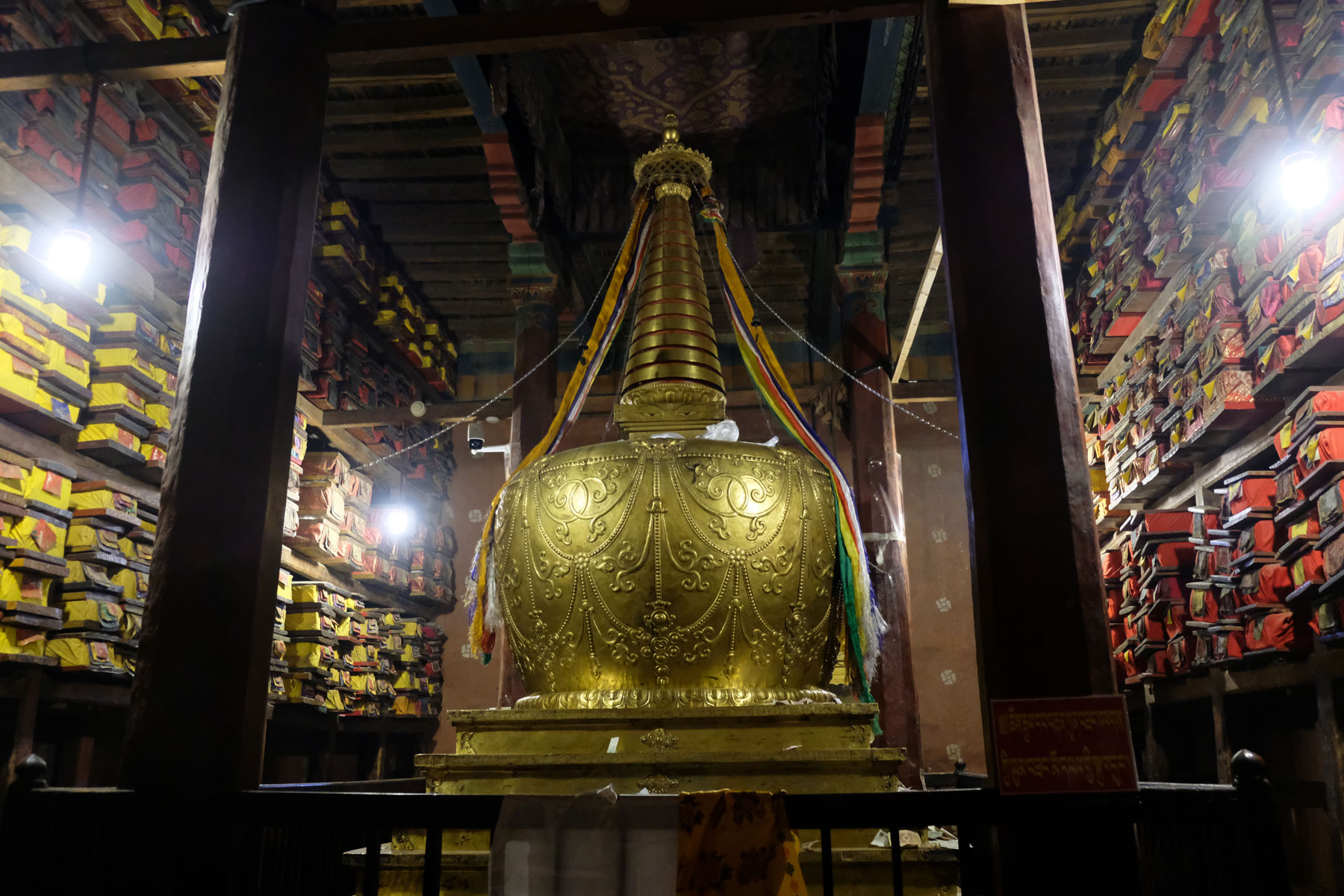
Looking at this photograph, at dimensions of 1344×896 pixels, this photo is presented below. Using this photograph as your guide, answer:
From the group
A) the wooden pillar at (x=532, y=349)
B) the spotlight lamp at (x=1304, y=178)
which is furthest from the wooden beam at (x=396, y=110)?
the spotlight lamp at (x=1304, y=178)

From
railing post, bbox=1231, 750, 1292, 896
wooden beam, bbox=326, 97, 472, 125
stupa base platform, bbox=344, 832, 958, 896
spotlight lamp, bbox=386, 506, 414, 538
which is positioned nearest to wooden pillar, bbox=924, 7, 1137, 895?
railing post, bbox=1231, 750, 1292, 896

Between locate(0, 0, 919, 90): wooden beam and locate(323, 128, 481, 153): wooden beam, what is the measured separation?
412cm

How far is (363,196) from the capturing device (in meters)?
8.23

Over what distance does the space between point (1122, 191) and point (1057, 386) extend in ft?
19.7

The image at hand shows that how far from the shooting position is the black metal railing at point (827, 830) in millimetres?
1750

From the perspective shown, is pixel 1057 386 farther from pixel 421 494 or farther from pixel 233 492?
pixel 421 494

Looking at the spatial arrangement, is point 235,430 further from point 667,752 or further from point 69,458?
point 69,458

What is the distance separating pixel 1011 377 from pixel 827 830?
1.17 metres

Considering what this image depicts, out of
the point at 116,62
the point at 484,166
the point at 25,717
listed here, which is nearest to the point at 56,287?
the point at 25,717

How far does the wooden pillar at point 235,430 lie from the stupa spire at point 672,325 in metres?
1.44

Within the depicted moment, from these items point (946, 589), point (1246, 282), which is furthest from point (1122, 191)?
point (946, 589)

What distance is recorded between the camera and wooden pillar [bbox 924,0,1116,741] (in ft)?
7.00

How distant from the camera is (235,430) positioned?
8.29ft

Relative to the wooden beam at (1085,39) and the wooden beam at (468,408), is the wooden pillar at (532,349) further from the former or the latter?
the wooden beam at (1085,39)
